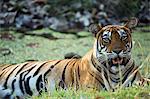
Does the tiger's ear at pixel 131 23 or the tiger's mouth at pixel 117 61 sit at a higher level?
the tiger's ear at pixel 131 23

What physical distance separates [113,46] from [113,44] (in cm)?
3

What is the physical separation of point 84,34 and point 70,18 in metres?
1.12

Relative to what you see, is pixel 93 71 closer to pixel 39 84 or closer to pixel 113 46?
pixel 113 46

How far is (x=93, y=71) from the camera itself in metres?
4.93

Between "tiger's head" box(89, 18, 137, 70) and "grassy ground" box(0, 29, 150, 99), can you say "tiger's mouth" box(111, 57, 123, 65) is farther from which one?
"grassy ground" box(0, 29, 150, 99)

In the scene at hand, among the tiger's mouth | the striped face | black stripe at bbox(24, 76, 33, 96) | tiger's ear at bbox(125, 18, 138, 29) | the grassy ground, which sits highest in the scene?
tiger's ear at bbox(125, 18, 138, 29)

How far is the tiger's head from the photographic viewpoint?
4660 millimetres

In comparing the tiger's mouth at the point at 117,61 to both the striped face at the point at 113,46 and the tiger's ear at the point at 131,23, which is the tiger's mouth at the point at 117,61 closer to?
the striped face at the point at 113,46

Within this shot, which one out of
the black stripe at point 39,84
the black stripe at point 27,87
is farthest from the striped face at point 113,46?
the black stripe at point 27,87

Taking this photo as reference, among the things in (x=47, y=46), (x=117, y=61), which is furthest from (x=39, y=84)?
(x=47, y=46)

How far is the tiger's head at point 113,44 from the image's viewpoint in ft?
15.3

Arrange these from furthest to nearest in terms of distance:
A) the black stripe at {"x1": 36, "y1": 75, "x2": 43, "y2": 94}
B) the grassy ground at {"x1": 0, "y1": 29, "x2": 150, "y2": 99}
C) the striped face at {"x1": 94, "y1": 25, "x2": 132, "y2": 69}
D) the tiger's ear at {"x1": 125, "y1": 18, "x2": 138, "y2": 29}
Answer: the grassy ground at {"x1": 0, "y1": 29, "x2": 150, "y2": 99} → the black stripe at {"x1": 36, "y1": 75, "x2": 43, "y2": 94} → the tiger's ear at {"x1": 125, "y1": 18, "x2": 138, "y2": 29} → the striped face at {"x1": 94, "y1": 25, "x2": 132, "y2": 69}

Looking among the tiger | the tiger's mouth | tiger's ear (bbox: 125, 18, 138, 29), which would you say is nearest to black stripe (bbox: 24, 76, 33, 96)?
the tiger

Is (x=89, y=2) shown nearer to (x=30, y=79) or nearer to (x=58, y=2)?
(x=58, y=2)
